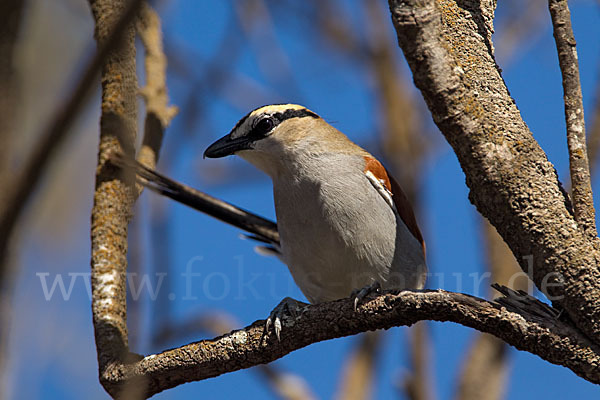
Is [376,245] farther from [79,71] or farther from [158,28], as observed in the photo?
[79,71]

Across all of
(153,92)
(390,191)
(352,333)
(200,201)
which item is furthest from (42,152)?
(390,191)

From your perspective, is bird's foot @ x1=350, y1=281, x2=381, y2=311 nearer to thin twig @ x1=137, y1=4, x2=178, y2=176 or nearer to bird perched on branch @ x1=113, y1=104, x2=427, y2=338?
bird perched on branch @ x1=113, y1=104, x2=427, y2=338

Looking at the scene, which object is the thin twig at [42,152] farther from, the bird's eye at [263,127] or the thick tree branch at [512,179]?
the bird's eye at [263,127]

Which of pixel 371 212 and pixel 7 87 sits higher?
pixel 371 212

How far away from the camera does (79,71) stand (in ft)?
3.84

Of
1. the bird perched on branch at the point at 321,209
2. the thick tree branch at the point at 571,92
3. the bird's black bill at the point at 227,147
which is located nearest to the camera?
the thick tree branch at the point at 571,92

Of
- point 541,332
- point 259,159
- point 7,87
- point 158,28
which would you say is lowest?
point 541,332

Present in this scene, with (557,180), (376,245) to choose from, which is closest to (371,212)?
(376,245)

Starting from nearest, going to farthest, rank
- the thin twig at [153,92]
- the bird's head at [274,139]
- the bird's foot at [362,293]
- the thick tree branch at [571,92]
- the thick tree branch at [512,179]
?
the thick tree branch at [512,179]
the thick tree branch at [571,92]
the bird's foot at [362,293]
the thin twig at [153,92]
the bird's head at [274,139]

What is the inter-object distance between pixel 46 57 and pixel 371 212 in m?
4.46

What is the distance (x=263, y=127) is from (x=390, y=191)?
41.3 inches

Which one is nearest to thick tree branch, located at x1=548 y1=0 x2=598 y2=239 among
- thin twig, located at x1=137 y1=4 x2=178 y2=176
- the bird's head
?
the bird's head

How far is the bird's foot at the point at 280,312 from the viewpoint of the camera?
2.90 metres

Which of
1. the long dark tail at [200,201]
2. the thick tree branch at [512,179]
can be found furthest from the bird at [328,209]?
the thick tree branch at [512,179]
